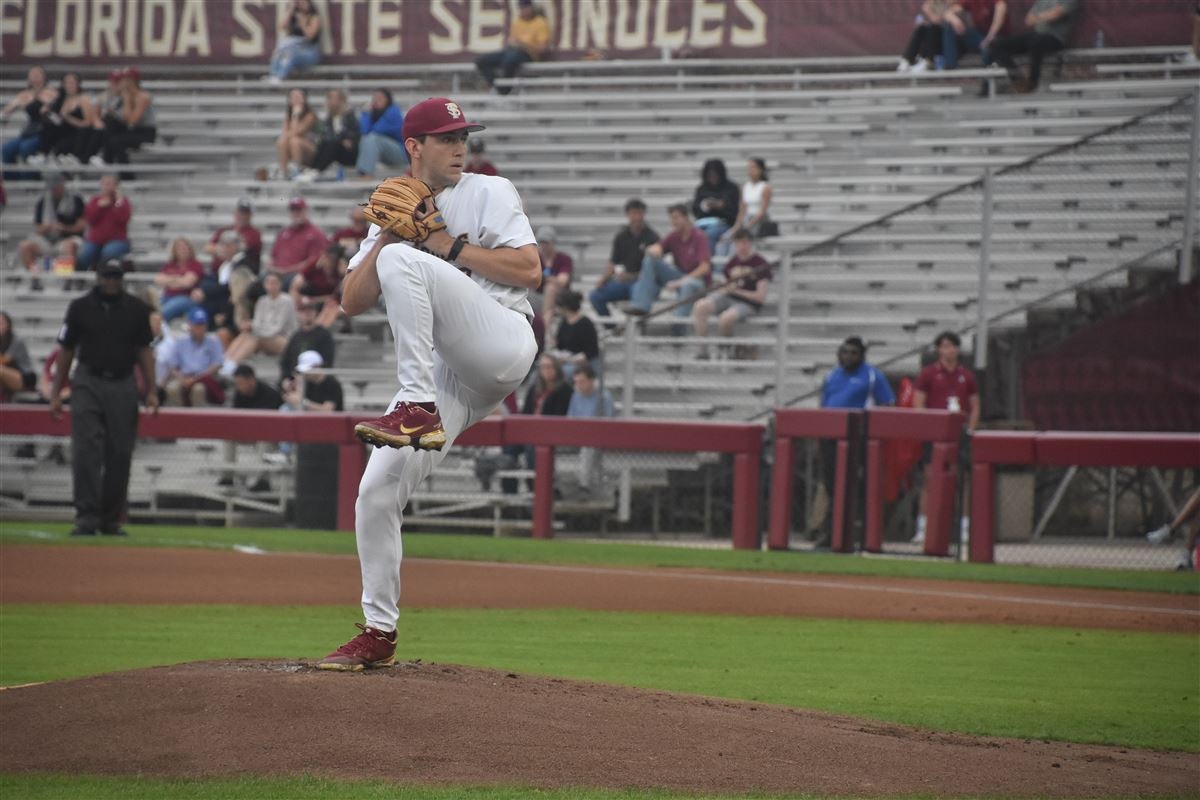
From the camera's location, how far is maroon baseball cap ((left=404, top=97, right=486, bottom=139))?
6.79m

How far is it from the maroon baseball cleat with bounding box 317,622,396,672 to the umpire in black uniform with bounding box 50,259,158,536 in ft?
29.4

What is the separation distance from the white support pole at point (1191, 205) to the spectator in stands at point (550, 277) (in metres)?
6.62

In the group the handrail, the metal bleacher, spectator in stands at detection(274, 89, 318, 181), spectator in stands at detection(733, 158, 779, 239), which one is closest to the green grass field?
the metal bleacher

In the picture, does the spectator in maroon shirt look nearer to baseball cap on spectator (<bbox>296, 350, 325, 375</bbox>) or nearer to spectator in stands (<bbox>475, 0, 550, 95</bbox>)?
baseball cap on spectator (<bbox>296, 350, 325, 375</bbox>)

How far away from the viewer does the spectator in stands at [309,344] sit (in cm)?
1938

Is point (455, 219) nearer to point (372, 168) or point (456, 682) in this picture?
point (456, 682)

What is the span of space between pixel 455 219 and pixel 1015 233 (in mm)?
12058

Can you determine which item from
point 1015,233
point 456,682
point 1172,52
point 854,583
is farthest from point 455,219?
point 1172,52

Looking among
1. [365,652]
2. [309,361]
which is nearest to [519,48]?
[309,361]

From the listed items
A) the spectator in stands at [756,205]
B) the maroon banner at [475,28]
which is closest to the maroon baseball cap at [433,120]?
the spectator in stands at [756,205]

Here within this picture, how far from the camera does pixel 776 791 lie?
5.65 meters

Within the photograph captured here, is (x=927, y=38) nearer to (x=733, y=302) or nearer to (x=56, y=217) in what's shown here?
(x=733, y=302)

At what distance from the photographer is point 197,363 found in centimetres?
2000

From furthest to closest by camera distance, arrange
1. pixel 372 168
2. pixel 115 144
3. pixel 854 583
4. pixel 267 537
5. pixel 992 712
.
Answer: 1. pixel 115 144
2. pixel 372 168
3. pixel 267 537
4. pixel 854 583
5. pixel 992 712
